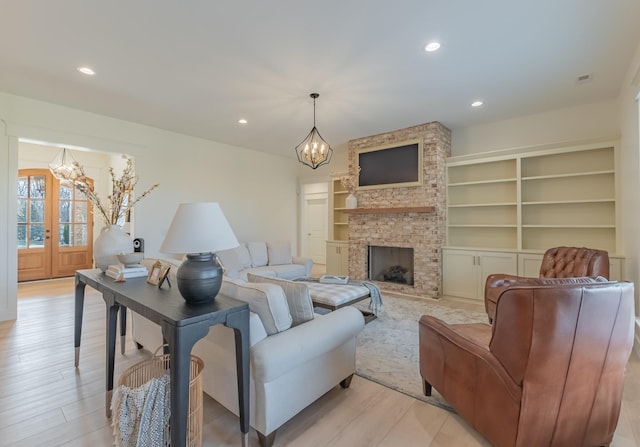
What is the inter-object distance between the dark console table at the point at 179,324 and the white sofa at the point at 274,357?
2.8 inches

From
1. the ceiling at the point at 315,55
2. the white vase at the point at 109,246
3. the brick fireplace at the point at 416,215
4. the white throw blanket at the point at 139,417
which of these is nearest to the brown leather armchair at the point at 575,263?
the brick fireplace at the point at 416,215

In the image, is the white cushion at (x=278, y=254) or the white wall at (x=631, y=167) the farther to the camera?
the white cushion at (x=278, y=254)

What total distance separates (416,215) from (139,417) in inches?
181

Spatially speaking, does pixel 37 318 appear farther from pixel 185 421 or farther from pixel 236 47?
pixel 236 47

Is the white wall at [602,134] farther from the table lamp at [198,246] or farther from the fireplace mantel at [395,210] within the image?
the table lamp at [198,246]

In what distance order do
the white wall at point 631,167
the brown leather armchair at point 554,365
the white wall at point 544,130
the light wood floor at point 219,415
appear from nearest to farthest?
1. the brown leather armchair at point 554,365
2. the light wood floor at point 219,415
3. the white wall at point 631,167
4. the white wall at point 544,130

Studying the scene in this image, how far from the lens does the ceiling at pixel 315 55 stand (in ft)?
7.54

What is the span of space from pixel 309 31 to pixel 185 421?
9.31ft

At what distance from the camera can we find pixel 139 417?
147 centimetres

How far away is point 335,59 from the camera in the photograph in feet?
9.71

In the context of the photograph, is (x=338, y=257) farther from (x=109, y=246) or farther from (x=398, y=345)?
(x=109, y=246)

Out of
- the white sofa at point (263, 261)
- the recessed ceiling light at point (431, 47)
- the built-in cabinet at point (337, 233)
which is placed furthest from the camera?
the built-in cabinet at point (337, 233)

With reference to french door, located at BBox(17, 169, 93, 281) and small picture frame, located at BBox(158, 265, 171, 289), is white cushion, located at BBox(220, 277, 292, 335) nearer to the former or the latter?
small picture frame, located at BBox(158, 265, 171, 289)

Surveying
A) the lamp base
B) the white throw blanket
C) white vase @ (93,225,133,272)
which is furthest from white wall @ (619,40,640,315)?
white vase @ (93,225,133,272)
